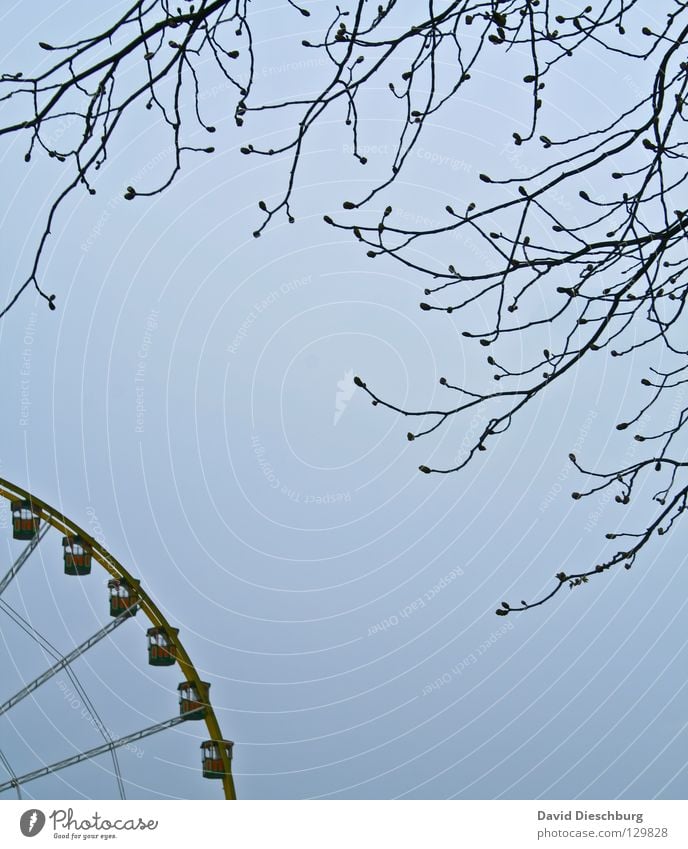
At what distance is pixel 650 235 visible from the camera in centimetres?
230

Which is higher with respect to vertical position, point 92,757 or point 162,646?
point 162,646

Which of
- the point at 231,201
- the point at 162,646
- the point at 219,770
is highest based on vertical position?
the point at 231,201

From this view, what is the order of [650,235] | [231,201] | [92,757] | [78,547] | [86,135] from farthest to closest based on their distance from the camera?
[231,201], [78,547], [92,757], [650,235], [86,135]

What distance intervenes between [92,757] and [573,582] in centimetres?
715

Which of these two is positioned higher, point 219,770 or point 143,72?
point 143,72

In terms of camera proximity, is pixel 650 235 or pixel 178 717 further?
pixel 178 717

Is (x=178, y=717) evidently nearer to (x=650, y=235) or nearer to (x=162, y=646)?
(x=162, y=646)

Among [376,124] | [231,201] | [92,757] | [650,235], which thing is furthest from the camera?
[376,124]

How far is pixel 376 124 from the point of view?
13594mm
